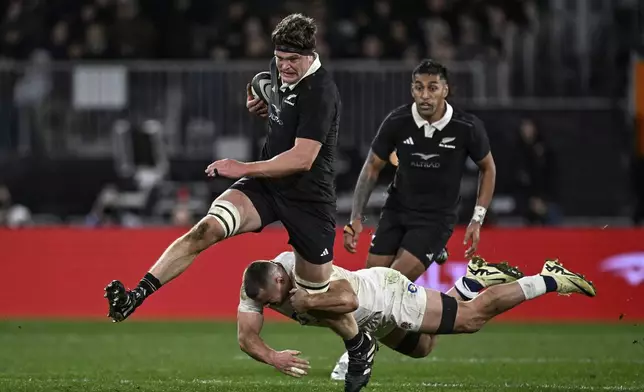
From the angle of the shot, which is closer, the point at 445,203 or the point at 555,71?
the point at 445,203

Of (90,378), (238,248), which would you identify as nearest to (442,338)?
(238,248)

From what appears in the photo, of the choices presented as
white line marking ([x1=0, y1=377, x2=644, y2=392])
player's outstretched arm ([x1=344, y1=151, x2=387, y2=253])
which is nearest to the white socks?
white line marking ([x1=0, y1=377, x2=644, y2=392])

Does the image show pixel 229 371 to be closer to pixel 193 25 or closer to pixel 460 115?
pixel 460 115

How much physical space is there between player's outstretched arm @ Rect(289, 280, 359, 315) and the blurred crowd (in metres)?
11.1

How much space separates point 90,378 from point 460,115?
4080 millimetres

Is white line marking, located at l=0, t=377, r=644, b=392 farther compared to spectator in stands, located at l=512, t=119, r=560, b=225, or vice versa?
spectator in stands, located at l=512, t=119, r=560, b=225

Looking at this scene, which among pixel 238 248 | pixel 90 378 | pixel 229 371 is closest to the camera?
pixel 90 378

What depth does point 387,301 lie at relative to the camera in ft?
31.8

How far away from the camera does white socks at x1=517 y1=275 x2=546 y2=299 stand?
1012 cm

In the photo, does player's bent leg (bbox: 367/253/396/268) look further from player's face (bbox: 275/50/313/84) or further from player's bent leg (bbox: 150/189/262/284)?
player's face (bbox: 275/50/313/84)

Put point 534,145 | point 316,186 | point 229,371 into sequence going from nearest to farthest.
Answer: point 316,186 < point 229,371 < point 534,145

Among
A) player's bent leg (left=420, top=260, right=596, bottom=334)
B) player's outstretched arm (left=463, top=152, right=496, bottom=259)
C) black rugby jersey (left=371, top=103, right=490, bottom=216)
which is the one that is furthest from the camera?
black rugby jersey (left=371, top=103, right=490, bottom=216)

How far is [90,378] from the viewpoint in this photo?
10.7 metres

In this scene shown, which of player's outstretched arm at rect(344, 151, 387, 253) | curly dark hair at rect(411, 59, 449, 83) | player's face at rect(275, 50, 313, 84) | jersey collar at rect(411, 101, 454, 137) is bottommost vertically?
player's outstretched arm at rect(344, 151, 387, 253)
